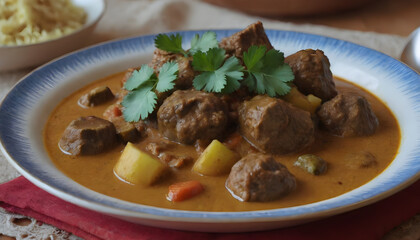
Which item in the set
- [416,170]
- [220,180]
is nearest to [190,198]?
[220,180]

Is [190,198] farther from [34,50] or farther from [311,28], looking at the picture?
[311,28]

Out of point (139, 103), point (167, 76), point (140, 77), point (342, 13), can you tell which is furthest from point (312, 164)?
point (342, 13)


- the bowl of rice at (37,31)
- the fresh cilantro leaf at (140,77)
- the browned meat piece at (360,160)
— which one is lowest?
the bowl of rice at (37,31)

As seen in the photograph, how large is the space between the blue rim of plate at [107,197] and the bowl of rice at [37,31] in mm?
716

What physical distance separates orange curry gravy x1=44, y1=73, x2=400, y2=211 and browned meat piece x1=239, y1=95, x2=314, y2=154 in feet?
0.33

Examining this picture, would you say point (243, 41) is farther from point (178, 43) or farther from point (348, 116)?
point (348, 116)

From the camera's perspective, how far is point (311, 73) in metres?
4.67

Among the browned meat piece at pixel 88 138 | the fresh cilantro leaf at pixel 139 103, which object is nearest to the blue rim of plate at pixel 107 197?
the browned meat piece at pixel 88 138

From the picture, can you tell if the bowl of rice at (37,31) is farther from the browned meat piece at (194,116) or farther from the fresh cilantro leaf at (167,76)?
the browned meat piece at (194,116)

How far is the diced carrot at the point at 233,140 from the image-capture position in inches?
169

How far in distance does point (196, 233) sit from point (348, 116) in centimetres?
170

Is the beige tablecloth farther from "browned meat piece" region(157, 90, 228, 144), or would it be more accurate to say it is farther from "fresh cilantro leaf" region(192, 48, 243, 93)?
"browned meat piece" region(157, 90, 228, 144)

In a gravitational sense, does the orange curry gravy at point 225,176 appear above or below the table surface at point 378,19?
above

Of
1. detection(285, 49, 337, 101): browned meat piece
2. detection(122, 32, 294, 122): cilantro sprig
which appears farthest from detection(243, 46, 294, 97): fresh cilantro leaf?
detection(285, 49, 337, 101): browned meat piece
